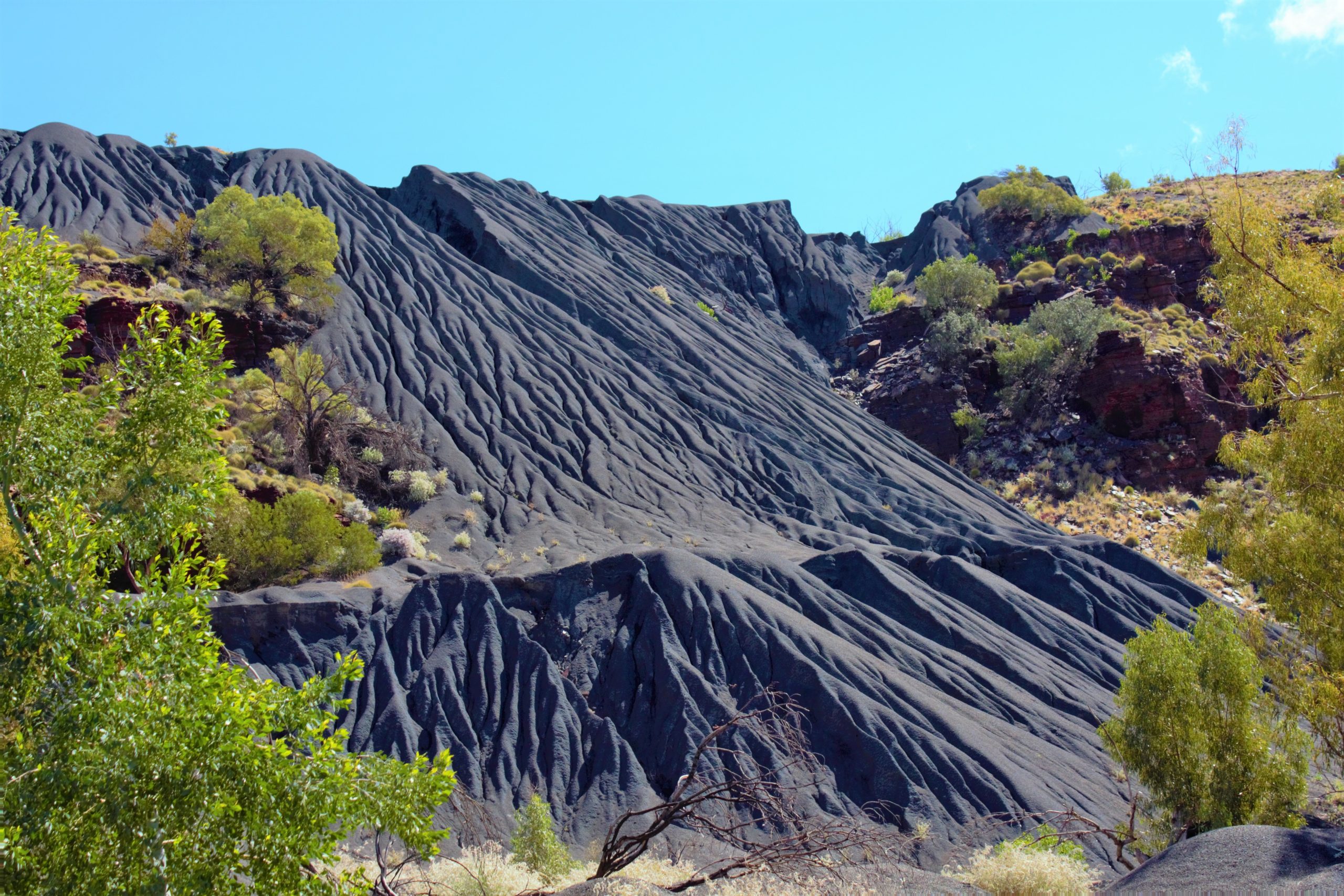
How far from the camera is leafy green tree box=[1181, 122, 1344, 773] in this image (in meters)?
11.0

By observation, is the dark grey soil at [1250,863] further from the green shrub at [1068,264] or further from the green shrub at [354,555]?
the green shrub at [1068,264]

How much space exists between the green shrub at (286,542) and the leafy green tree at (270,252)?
1516cm

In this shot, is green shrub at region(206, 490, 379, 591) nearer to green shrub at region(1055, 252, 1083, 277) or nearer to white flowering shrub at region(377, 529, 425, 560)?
white flowering shrub at region(377, 529, 425, 560)

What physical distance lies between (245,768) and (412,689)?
15924 millimetres

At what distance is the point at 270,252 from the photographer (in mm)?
39906

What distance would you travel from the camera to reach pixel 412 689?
72.0ft

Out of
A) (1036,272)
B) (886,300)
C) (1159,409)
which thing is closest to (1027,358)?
(1159,409)

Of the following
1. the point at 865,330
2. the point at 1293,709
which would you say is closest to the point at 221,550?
the point at 1293,709

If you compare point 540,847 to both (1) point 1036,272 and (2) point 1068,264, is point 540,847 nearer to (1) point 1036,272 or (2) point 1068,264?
(2) point 1068,264

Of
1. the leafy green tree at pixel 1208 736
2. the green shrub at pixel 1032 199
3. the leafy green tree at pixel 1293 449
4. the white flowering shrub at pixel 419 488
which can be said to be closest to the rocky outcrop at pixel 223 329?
the white flowering shrub at pixel 419 488

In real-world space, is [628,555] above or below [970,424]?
below

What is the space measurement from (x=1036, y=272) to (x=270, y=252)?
43034 mm

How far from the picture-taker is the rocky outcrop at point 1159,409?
4428cm

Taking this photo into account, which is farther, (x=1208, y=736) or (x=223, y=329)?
(x=223, y=329)
